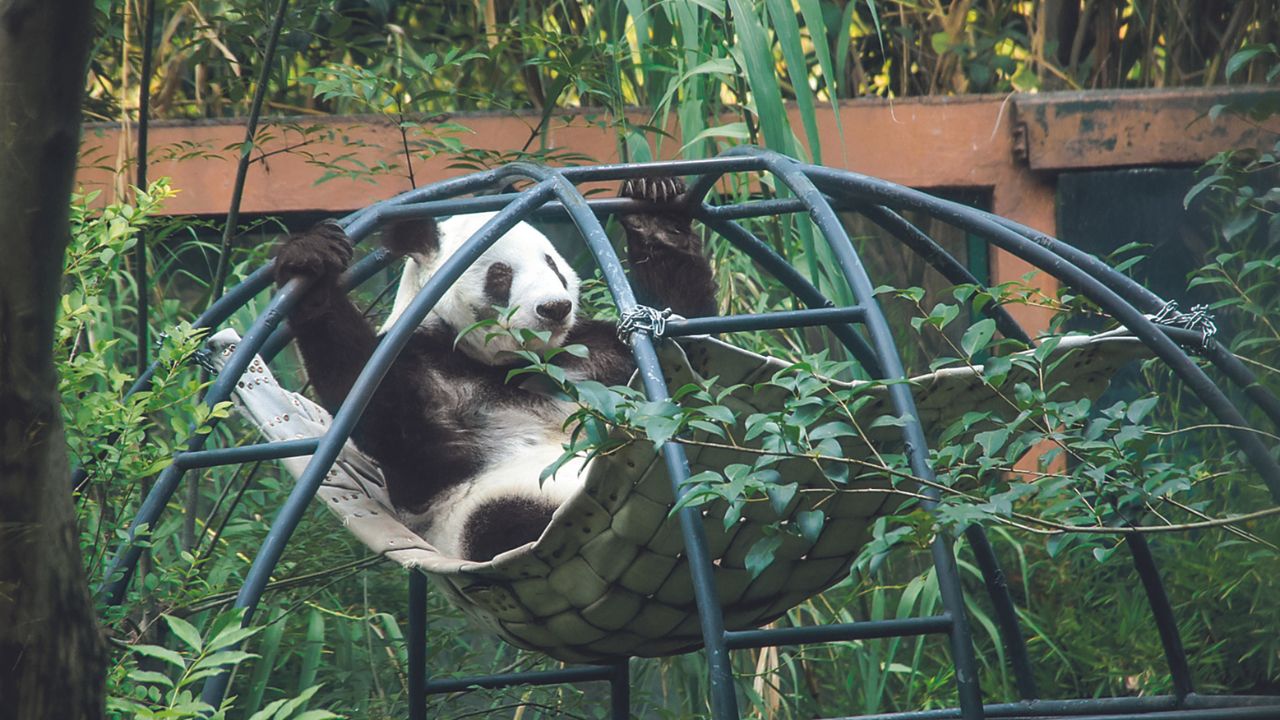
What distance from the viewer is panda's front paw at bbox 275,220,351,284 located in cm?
200

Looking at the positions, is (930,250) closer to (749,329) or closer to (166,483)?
(749,329)

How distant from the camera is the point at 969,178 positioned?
147 inches

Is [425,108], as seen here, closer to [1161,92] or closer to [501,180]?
[501,180]

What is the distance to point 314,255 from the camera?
200cm

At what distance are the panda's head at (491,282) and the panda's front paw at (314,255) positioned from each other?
1.37ft

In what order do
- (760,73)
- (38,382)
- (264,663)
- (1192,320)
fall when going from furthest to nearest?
1. (264,663)
2. (760,73)
3. (1192,320)
4. (38,382)

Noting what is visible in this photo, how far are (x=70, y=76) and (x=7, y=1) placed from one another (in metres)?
0.06

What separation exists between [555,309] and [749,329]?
0.82 metres

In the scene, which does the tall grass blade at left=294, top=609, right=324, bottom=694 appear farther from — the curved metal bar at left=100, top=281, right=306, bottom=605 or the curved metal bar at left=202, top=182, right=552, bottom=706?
the curved metal bar at left=202, top=182, right=552, bottom=706

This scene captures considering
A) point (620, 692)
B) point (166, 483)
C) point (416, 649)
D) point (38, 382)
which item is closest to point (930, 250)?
point (620, 692)

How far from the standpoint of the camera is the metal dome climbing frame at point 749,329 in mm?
1530

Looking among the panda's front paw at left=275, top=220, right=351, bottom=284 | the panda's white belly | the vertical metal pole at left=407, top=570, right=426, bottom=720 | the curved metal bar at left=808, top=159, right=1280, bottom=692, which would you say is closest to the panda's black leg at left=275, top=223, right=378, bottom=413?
the panda's front paw at left=275, top=220, right=351, bottom=284

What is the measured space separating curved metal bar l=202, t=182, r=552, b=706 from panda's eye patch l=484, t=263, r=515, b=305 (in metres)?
0.62

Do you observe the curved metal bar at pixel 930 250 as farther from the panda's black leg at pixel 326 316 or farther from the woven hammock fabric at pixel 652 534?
the panda's black leg at pixel 326 316
